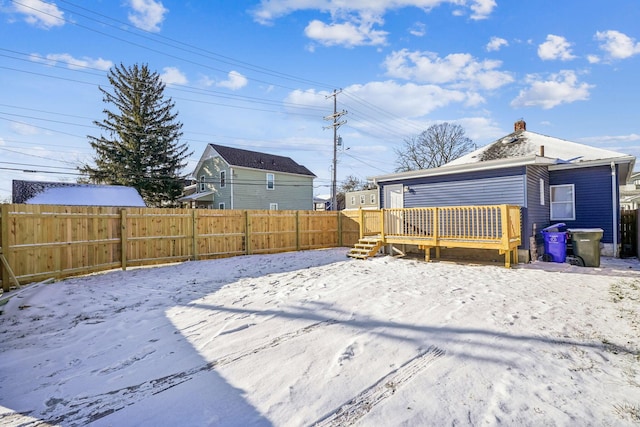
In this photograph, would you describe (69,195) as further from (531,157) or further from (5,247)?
(531,157)

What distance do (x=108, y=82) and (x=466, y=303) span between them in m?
28.0

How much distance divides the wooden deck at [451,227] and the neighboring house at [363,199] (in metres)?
24.0

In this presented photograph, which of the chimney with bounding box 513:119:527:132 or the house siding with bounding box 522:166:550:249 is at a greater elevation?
the chimney with bounding box 513:119:527:132

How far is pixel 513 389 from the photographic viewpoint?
2.42 meters

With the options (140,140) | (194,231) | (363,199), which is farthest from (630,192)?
(140,140)

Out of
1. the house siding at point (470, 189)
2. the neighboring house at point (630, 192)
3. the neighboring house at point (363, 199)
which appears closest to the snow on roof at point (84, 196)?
the house siding at point (470, 189)

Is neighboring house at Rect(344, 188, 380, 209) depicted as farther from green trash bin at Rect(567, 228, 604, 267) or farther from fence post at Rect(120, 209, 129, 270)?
fence post at Rect(120, 209, 129, 270)

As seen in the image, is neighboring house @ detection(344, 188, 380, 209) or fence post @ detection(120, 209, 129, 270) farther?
neighboring house @ detection(344, 188, 380, 209)

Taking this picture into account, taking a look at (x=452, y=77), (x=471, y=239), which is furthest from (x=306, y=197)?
(x=471, y=239)

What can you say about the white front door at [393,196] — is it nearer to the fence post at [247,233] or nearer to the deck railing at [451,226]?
the deck railing at [451,226]

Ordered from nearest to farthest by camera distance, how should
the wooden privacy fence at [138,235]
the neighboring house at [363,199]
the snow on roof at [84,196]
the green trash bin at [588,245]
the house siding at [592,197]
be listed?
the wooden privacy fence at [138,235]
the green trash bin at [588,245]
the house siding at [592,197]
the snow on roof at [84,196]
the neighboring house at [363,199]

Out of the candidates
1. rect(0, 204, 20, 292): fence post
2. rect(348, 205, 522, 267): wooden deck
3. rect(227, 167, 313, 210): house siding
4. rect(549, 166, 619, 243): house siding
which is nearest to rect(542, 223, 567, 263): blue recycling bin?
rect(348, 205, 522, 267): wooden deck

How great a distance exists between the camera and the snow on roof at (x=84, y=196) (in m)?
14.6

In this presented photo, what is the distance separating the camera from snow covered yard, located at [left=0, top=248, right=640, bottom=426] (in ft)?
7.21
